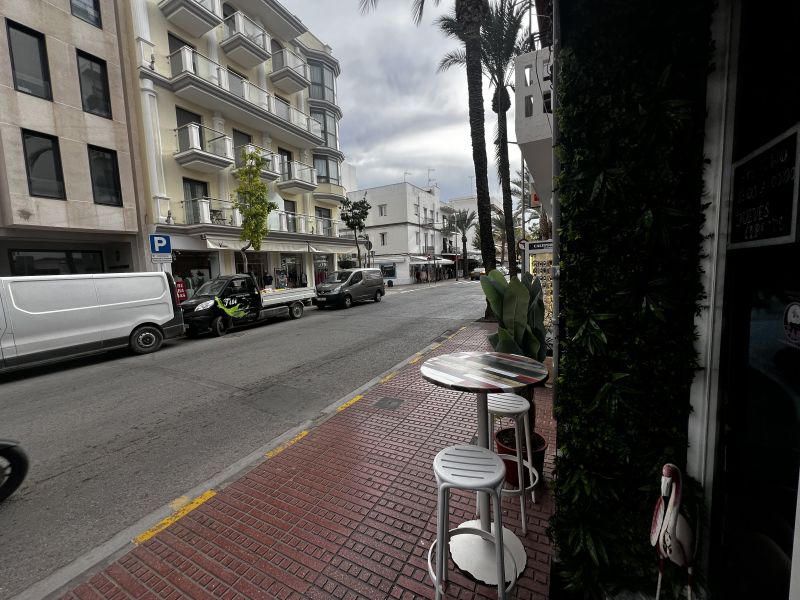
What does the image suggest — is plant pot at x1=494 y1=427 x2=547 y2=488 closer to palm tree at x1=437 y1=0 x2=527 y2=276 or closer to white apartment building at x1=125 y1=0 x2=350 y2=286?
palm tree at x1=437 y1=0 x2=527 y2=276

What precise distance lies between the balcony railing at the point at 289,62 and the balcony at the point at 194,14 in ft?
13.1

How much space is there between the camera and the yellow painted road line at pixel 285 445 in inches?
154

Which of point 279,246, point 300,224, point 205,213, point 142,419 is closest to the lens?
point 142,419

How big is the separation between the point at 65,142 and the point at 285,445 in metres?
14.5

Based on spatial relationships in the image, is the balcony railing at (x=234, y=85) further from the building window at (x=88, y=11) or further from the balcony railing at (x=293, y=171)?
the building window at (x=88, y=11)

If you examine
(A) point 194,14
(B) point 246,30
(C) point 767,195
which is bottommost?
(C) point 767,195

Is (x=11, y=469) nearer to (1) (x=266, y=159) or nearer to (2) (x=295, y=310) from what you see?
(2) (x=295, y=310)

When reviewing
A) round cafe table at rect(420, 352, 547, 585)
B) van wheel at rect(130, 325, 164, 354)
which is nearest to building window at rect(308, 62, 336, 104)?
van wheel at rect(130, 325, 164, 354)

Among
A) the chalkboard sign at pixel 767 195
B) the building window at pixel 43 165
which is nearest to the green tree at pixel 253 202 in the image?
the building window at pixel 43 165

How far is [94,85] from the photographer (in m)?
13.2

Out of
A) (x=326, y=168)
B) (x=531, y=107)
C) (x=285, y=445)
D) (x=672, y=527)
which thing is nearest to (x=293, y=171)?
(x=326, y=168)

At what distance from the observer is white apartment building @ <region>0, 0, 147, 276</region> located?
36.2 ft

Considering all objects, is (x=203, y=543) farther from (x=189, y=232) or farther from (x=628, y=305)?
(x=189, y=232)

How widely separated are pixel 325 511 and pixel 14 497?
2.98m
